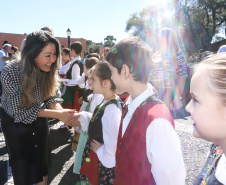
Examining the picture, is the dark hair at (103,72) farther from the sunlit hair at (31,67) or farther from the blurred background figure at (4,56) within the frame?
the blurred background figure at (4,56)

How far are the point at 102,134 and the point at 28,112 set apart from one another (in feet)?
2.66

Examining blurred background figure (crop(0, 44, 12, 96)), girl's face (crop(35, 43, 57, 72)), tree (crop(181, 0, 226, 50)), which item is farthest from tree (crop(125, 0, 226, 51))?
girl's face (crop(35, 43, 57, 72))

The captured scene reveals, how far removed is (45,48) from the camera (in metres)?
2.19

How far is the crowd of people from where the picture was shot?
2.89 ft

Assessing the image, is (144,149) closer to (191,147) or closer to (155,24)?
(191,147)

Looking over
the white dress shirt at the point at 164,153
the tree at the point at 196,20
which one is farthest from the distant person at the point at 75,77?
the tree at the point at 196,20

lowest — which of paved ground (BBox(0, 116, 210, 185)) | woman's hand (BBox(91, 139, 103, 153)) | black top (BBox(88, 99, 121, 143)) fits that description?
paved ground (BBox(0, 116, 210, 185))

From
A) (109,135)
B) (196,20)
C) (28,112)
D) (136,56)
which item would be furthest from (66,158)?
(196,20)

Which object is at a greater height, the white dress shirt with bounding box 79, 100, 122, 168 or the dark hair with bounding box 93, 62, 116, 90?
the dark hair with bounding box 93, 62, 116, 90

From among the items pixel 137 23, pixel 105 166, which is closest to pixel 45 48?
pixel 105 166

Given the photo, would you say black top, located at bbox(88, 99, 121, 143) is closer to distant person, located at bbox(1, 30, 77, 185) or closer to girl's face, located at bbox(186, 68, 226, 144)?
distant person, located at bbox(1, 30, 77, 185)

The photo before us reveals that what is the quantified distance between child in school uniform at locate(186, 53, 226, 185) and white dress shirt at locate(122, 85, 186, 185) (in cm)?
23

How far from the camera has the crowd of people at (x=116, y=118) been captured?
0.88 metres

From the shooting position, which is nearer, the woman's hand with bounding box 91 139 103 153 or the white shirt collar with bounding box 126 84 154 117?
the white shirt collar with bounding box 126 84 154 117
